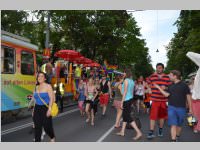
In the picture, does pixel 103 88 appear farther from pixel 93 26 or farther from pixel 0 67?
pixel 93 26

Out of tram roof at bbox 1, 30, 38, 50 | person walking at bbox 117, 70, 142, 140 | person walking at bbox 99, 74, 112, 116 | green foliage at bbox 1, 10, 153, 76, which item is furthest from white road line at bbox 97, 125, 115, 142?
green foliage at bbox 1, 10, 153, 76

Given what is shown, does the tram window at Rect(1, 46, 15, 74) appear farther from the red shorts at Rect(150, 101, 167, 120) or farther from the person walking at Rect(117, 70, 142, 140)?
the red shorts at Rect(150, 101, 167, 120)

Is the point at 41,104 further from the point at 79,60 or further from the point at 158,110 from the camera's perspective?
the point at 79,60

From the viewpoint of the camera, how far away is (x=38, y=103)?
759 cm

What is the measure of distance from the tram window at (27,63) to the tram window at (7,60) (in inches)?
30.8

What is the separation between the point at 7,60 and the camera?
12070 mm

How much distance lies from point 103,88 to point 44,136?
650 centimetres

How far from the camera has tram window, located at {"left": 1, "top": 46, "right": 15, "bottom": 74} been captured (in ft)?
38.5

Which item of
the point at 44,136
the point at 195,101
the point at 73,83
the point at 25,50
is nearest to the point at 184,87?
the point at 195,101

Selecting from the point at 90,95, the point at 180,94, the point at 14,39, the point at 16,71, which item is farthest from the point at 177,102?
the point at 14,39

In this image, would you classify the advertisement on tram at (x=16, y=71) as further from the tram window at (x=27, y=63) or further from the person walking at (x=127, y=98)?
the person walking at (x=127, y=98)

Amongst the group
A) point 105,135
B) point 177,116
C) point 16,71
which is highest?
point 16,71

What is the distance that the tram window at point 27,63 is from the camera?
13.2 meters

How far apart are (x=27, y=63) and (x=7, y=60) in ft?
5.46
